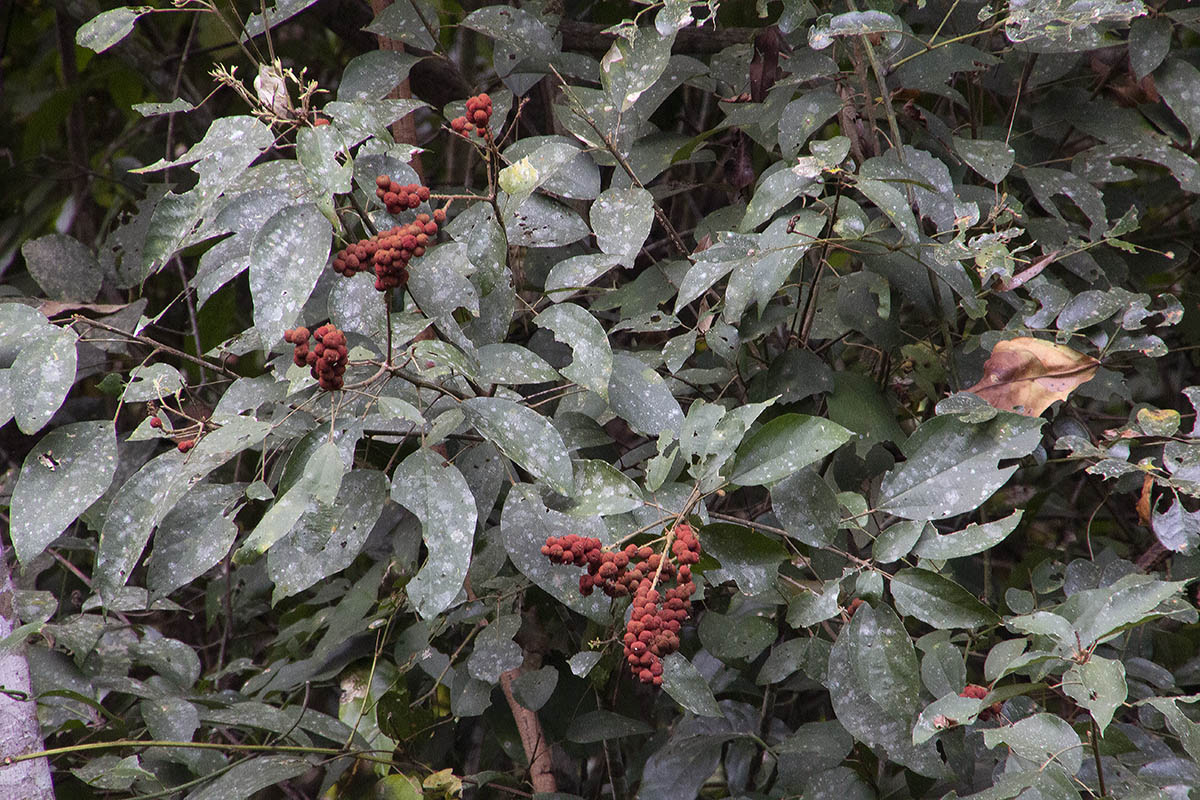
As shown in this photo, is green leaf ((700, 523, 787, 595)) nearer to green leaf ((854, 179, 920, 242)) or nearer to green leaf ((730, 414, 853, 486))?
green leaf ((730, 414, 853, 486))

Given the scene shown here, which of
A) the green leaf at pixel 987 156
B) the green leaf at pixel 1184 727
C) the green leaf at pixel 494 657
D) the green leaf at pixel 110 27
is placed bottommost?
the green leaf at pixel 494 657

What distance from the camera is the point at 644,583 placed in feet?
2.64

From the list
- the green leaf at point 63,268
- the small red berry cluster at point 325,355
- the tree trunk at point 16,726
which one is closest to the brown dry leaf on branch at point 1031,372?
the small red berry cluster at point 325,355

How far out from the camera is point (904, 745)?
0.96m

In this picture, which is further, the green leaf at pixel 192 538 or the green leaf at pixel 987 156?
the green leaf at pixel 987 156

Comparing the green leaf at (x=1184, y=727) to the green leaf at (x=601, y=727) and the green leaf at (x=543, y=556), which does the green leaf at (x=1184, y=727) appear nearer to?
the green leaf at (x=543, y=556)

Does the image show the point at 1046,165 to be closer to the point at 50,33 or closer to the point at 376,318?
the point at 376,318

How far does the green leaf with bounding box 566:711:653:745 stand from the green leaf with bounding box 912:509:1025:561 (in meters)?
0.47

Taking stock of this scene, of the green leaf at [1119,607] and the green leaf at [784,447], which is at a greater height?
the green leaf at [784,447]

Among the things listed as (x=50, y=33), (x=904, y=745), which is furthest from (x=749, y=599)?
(x=50, y=33)

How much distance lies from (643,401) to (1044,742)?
1.48 ft

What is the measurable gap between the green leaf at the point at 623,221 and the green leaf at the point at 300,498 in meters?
0.32

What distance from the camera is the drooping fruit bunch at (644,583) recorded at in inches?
31.2

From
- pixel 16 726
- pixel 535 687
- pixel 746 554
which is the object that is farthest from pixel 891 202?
pixel 16 726
